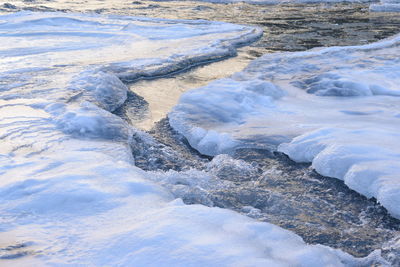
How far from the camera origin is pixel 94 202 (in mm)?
2406

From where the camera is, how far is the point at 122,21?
10211 millimetres

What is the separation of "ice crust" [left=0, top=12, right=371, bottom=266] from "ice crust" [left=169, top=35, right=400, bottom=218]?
17.2 inches

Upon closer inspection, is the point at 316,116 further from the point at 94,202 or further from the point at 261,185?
the point at 94,202

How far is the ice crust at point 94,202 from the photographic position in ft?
6.35

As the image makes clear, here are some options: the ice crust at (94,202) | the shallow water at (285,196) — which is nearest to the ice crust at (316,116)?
the shallow water at (285,196)

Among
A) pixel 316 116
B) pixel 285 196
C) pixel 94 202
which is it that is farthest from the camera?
pixel 316 116

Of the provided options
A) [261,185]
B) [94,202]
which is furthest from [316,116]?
[94,202]

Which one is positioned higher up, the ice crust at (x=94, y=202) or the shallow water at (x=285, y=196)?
the ice crust at (x=94, y=202)

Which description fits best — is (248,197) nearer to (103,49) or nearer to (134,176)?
(134,176)

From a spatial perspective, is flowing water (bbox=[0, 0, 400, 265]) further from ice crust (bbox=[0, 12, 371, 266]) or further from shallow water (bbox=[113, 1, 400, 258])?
ice crust (bbox=[0, 12, 371, 266])

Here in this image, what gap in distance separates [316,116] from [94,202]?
243 cm

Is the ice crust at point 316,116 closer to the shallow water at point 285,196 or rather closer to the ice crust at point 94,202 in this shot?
the shallow water at point 285,196

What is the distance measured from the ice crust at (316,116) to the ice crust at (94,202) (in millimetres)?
437

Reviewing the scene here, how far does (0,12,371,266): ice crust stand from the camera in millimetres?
1935
